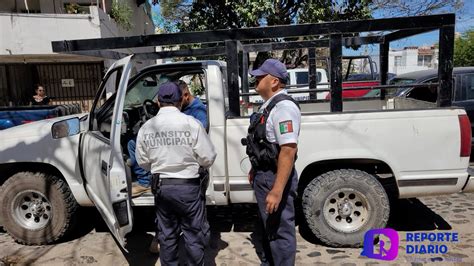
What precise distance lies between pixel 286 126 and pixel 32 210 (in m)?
2.99

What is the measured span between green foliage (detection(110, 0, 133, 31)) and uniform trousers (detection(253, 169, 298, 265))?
14.1 m

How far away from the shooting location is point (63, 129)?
385 centimetres

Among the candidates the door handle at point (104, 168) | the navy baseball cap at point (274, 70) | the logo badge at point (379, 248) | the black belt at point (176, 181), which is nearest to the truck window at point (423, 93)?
the logo badge at point (379, 248)

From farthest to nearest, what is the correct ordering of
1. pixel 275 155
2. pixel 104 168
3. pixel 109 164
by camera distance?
pixel 104 168 → pixel 109 164 → pixel 275 155

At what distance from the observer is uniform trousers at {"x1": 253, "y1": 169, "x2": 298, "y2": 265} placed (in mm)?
2900

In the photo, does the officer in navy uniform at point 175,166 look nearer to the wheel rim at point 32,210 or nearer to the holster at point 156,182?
the holster at point 156,182

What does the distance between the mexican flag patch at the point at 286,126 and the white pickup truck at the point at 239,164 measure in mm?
1007

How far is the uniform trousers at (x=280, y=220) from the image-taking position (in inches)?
114

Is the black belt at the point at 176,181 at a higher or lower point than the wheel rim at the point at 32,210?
higher

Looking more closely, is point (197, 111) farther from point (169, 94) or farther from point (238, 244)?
point (238, 244)

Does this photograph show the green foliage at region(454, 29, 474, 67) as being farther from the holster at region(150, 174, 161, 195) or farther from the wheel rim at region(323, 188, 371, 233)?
the holster at region(150, 174, 161, 195)

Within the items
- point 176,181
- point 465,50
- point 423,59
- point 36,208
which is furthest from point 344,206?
point 423,59

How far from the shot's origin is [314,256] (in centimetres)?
377

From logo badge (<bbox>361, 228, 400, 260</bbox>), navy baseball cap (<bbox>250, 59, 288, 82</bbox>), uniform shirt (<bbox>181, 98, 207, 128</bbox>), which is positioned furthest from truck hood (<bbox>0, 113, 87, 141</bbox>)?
logo badge (<bbox>361, 228, 400, 260</bbox>)
